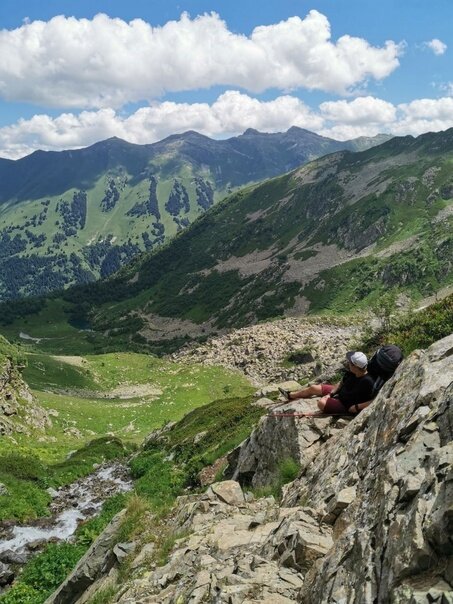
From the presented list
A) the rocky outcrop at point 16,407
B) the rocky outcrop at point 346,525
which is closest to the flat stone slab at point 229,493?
the rocky outcrop at point 346,525

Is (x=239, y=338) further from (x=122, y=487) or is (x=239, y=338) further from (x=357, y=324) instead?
(x=122, y=487)

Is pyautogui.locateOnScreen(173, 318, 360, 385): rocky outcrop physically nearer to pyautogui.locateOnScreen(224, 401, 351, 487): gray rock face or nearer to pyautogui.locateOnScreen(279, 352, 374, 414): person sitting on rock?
pyautogui.locateOnScreen(224, 401, 351, 487): gray rock face

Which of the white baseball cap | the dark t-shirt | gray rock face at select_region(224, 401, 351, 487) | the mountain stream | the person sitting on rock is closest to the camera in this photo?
the white baseball cap

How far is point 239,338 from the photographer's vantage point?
372ft

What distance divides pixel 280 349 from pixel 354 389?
286 ft

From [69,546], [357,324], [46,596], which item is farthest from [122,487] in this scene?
[357,324]

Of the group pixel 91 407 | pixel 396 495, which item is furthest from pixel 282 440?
pixel 91 407

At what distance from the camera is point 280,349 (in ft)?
338

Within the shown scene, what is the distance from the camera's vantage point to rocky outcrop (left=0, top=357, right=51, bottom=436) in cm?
4962

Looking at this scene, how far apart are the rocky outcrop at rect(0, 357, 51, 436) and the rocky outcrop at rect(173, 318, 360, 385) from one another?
147 feet

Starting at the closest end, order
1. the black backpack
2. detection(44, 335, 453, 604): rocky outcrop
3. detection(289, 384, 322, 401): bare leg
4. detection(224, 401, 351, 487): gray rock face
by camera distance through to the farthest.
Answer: detection(44, 335, 453, 604): rocky outcrop
the black backpack
detection(224, 401, 351, 487): gray rock face
detection(289, 384, 322, 401): bare leg

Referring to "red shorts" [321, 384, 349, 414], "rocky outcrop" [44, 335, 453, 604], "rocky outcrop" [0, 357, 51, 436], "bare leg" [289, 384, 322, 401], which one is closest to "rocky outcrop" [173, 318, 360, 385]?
"rocky outcrop" [0, 357, 51, 436]

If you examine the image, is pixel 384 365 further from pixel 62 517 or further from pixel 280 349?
pixel 280 349

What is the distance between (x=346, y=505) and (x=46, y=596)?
14.7 meters
